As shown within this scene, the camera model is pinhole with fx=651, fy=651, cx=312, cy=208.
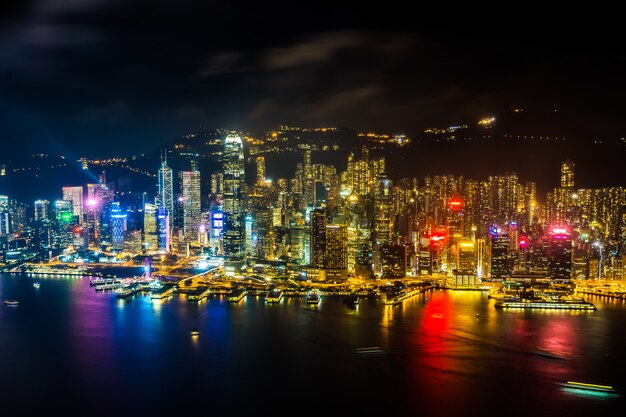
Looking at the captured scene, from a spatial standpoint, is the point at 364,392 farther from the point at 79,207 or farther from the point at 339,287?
the point at 79,207

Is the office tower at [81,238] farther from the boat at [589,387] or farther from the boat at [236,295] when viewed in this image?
the boat at [589,387]

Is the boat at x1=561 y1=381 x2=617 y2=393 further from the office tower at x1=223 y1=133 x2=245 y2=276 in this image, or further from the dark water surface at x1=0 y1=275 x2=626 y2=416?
the office tower at x1=223 y1=133 x2=245 y2=276

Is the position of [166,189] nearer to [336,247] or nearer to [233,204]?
[233,204]

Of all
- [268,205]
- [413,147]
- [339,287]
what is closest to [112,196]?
[268,205]

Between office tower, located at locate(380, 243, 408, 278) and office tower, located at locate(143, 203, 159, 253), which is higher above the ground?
office tower, located at locate(143, 203, 159, 253)

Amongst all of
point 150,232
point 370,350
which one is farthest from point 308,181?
point 370,350

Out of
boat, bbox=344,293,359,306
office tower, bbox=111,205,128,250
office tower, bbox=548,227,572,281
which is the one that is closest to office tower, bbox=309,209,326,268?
boat, bbox=344,293,359,306
